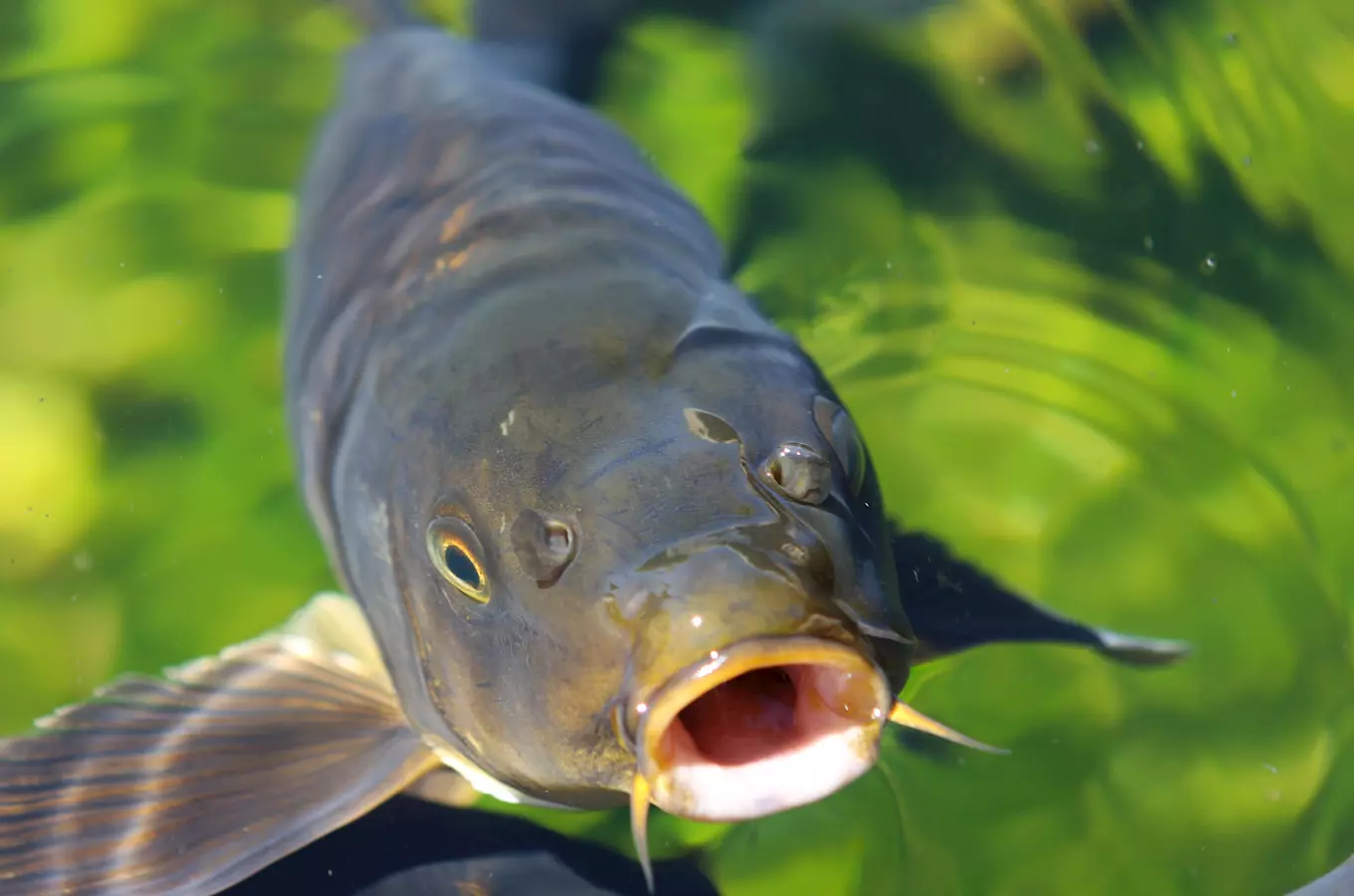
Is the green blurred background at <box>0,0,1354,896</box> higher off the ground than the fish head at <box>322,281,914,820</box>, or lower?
lower

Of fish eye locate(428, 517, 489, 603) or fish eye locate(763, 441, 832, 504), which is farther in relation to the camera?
fish eye locate(428, 517, 489, 603)

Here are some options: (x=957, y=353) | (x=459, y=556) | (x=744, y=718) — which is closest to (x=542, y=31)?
(x=957, y=353)

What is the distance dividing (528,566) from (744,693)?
0.41 meters

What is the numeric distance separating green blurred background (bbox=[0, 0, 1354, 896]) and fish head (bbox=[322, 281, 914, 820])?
1038 mm

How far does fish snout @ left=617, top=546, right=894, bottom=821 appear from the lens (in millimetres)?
1790

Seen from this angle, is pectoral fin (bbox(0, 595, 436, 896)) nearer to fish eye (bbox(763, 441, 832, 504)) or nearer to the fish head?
the fish head

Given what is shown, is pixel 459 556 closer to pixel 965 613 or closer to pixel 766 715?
pixel 766 715

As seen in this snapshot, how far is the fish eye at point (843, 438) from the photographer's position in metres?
2.21

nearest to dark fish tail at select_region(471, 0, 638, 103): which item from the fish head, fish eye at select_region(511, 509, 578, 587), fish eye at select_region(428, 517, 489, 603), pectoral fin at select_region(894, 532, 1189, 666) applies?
the fish head

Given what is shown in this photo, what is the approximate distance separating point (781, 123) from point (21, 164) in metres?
2.72

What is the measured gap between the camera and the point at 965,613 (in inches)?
115

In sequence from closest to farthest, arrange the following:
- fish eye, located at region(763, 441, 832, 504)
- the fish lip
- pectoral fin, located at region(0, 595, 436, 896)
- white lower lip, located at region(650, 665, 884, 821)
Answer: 1. the fish lip
2. white lower lip, located at region(650, 665, 884, 821)
3. fish eye, located at region(763, 441, 832, 504)
4. pectoral fin, located at region(0, 595, 436, 896)

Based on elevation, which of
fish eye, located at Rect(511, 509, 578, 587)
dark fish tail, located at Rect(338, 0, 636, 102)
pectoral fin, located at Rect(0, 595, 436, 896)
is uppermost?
fish eye, located at Rect(511, 509, 578, 587)

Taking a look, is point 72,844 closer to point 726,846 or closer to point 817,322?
point 726,846
